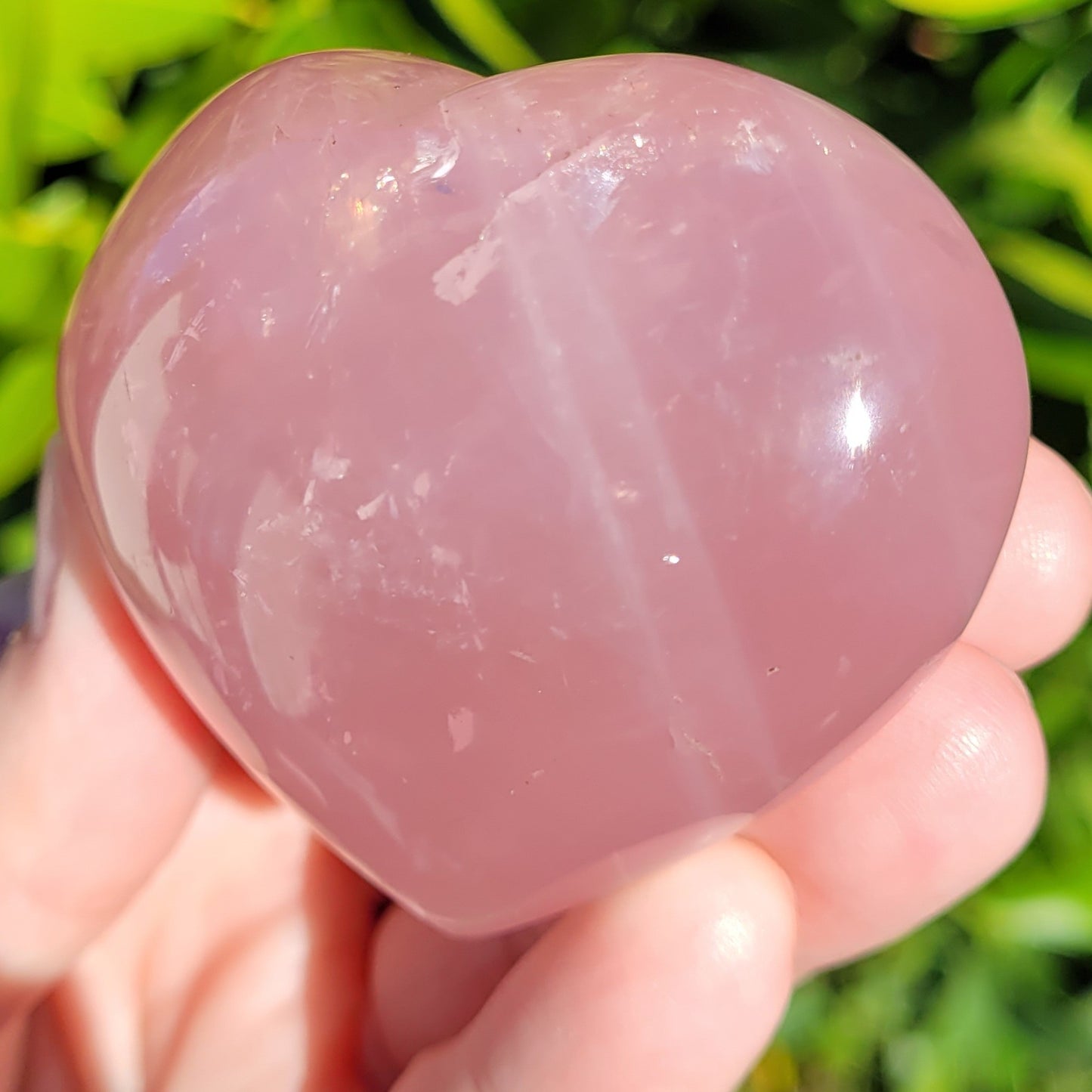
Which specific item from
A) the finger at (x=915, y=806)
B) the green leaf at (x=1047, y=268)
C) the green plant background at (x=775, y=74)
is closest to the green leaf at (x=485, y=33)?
the green plant background at (x=775, y=74)

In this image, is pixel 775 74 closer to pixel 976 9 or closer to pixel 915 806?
pixel 976 9

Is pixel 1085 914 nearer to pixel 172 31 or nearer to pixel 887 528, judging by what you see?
pixel 887 528

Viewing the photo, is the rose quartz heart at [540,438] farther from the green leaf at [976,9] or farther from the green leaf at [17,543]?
the green leaf at [17,543]

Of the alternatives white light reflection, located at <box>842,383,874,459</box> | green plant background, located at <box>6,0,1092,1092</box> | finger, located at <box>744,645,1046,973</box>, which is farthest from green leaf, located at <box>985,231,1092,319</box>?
white light reflection, located at <box>842,383,874,459</box>

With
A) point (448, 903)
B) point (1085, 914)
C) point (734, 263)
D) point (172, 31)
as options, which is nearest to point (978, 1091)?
point (1085, 914)

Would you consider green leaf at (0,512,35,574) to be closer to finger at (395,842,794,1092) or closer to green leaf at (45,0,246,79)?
green leaf at (45,0,246,79)

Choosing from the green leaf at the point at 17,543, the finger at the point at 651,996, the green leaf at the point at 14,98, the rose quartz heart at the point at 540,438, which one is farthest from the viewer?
the green leaf at the point at 17,543

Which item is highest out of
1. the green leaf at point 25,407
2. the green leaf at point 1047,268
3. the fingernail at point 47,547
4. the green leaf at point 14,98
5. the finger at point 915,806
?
the green leaf at point 14,98
